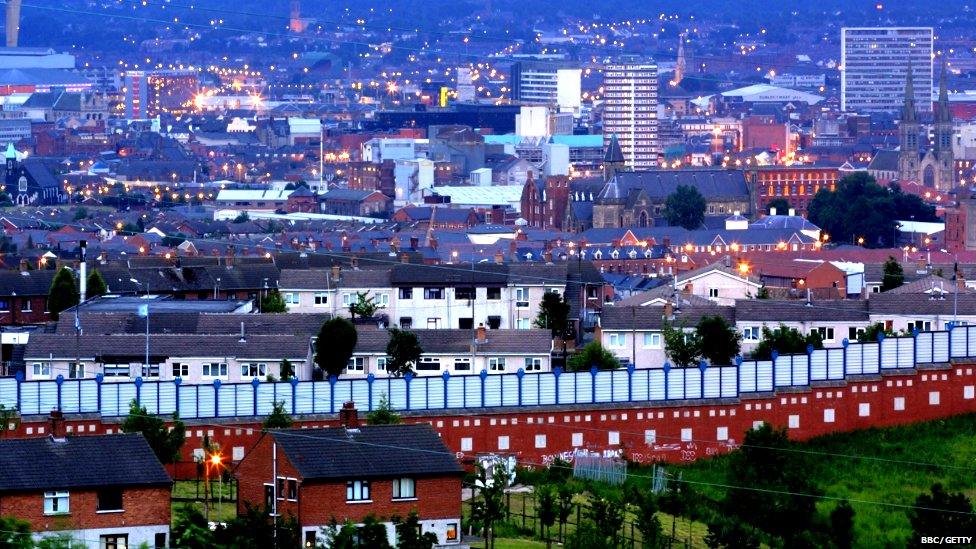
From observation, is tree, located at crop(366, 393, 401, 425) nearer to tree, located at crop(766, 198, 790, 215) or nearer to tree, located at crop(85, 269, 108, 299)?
tree, located at crop(85, 269, 108, 299)

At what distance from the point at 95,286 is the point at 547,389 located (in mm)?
22067

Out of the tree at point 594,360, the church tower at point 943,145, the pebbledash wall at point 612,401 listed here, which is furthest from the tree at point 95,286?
the church tower at point 943,145

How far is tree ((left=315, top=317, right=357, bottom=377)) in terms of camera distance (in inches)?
2031

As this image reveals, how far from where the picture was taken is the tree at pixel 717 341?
52.0 m

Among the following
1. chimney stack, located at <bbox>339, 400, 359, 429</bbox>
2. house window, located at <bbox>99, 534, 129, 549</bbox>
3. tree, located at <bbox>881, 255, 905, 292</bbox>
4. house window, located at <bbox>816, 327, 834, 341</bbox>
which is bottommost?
house window, located at <bbox>99, 534, 129, 549</bbox>

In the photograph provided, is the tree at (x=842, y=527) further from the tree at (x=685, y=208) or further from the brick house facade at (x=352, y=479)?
the tree at (x=685, y=208)

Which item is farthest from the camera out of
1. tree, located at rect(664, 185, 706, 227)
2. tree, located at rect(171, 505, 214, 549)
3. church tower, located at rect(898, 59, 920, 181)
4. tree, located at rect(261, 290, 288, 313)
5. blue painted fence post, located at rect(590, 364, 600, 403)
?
church tower, located at rect(898, 59, 920, 181)

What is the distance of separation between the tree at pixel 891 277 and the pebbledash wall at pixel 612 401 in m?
17.9

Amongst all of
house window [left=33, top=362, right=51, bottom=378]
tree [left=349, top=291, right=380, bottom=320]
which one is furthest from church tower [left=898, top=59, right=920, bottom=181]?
house window [left=33, top=362, right=51, bottom=378]

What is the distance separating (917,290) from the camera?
60.4m

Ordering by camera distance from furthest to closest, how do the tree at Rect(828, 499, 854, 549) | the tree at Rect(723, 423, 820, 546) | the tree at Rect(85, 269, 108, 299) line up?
the tree at Rect(85, 269, 108, 299), the tree at Rect(723, 423, 820, 546), the tree at Rect(828, 499, 854, 549)

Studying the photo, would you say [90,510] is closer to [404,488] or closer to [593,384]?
[404,488]

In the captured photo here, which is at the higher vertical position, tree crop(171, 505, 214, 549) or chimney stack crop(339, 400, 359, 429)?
chimney stack crop(339, 400, 359, 429)

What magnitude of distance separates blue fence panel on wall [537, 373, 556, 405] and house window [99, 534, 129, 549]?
36.4 feet
